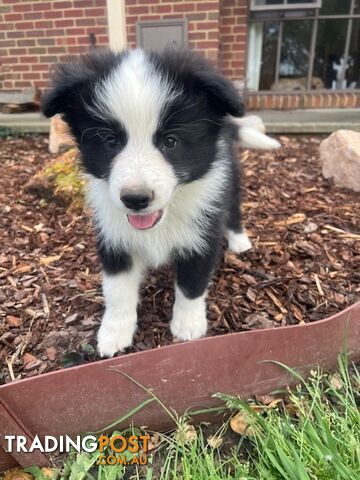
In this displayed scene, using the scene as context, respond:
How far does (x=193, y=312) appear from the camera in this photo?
7.34ft

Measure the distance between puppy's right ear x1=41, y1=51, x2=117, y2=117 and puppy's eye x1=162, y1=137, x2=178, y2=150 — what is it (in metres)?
0.37

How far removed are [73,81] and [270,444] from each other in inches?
64.3

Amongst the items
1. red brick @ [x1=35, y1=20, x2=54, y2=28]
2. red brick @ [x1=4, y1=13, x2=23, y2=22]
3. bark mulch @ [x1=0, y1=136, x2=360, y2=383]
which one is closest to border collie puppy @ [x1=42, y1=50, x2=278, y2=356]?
bark mulch @ [x1=0, y1=136, x2=360, y2=383]

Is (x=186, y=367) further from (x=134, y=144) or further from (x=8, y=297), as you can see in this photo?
(x=8, y=297)

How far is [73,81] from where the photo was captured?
1.77 metres

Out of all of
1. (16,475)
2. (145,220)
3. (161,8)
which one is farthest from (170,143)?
(161,8)

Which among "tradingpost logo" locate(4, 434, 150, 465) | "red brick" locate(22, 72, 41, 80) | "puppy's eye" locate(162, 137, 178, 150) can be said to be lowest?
"tradingpost logo" locate(4, 434, 150, 465)

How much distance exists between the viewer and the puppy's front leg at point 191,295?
2.19 metres

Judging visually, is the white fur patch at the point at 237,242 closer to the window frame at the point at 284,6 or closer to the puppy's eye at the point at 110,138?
the puppy's eye at the point at 110,138

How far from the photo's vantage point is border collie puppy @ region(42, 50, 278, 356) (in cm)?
164

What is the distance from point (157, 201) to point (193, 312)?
785mm

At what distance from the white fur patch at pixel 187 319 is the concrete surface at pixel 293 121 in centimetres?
355

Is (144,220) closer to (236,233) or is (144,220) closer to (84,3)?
(236,233)

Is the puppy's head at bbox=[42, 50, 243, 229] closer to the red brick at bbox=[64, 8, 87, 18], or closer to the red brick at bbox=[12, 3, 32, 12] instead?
the red brick at bbox=[64, 8, 87, 18]
